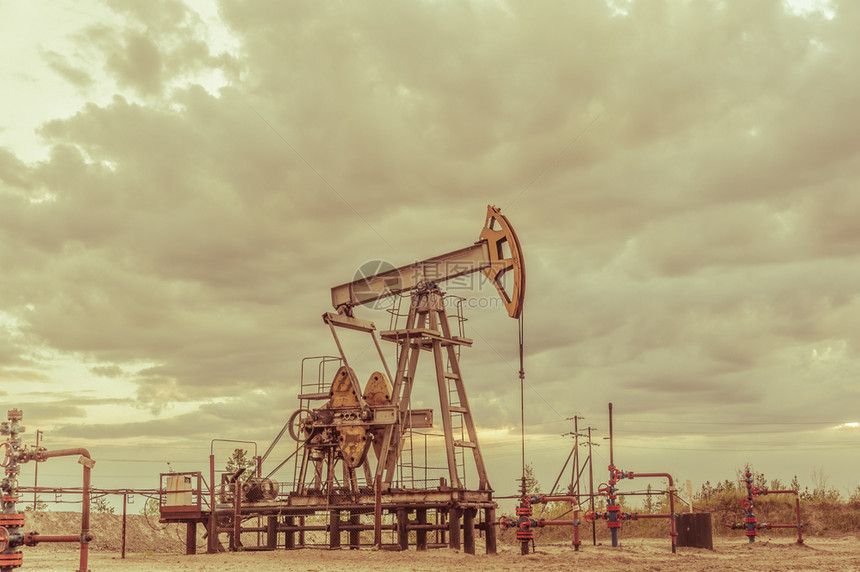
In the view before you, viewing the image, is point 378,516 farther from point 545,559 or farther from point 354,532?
point 545,559

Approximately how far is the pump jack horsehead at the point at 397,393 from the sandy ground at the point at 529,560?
6.49ft

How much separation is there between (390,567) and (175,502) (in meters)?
7.94

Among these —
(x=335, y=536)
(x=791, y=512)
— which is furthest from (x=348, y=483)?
(x=791, y=512)

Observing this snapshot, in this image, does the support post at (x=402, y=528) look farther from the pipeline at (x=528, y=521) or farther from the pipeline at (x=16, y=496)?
the pipeline at (x=16, y=496)

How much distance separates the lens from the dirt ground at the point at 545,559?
15531 mm

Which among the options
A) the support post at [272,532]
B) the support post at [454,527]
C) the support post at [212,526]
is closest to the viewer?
the support post at [454,527]

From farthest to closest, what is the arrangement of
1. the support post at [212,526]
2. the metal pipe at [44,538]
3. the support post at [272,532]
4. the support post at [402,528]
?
the support post at [272,532]
the support post at [212,526]
the support post at [402,528]
the metal pipe at [44,538]

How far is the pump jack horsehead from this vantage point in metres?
19.6

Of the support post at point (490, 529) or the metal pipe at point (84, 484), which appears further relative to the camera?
the support post at point (490, 529)

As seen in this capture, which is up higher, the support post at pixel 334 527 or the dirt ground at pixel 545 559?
the support post at pixel 334 527

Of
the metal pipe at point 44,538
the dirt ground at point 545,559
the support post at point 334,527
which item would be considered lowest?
the dirt ground at point 545,559

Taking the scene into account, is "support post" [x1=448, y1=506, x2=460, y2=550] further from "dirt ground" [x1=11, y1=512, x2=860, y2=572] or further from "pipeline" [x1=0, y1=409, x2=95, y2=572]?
"pipeline" [x1=0, y1=409, x2=95, y2=572]

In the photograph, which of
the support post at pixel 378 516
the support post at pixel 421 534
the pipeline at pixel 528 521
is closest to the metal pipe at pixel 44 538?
the support post at pixel 378 516

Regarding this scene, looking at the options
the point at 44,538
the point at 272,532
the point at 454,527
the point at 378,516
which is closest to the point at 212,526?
the point at 272,532
